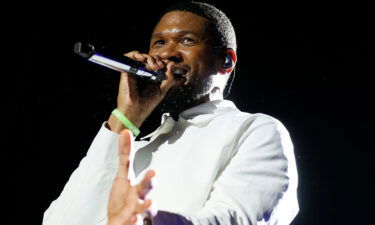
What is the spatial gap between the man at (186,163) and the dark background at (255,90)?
765 mm

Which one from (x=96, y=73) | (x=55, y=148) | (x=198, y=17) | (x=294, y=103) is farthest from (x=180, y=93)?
(x=294, y=103)

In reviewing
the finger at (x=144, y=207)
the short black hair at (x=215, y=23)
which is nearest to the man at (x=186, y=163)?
the finger at (x=144, y=207)

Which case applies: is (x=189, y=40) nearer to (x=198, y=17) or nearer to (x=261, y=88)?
(x=198, y=17)

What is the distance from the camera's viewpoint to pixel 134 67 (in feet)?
4.61

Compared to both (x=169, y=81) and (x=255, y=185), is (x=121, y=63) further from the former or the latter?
(x=255, y=185)

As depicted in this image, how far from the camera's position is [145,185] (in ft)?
2.64

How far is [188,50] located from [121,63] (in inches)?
17.2

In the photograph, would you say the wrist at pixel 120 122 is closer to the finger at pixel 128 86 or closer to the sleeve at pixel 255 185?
the finger at pixel 128 86

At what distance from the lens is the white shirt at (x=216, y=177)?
1.13m

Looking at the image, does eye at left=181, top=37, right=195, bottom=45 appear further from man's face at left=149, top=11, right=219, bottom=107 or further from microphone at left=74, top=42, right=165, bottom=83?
microphone at left=74, top=42, right=165, bottom=83

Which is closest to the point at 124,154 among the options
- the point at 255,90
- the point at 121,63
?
the point at 121,63

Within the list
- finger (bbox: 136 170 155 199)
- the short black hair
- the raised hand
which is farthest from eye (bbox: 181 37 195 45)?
finger (bbox: 136 170 155 199)

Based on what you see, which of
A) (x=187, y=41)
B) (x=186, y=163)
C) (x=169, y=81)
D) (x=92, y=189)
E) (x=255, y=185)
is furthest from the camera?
(x=187, y=41)

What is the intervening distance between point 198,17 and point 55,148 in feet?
3.64
